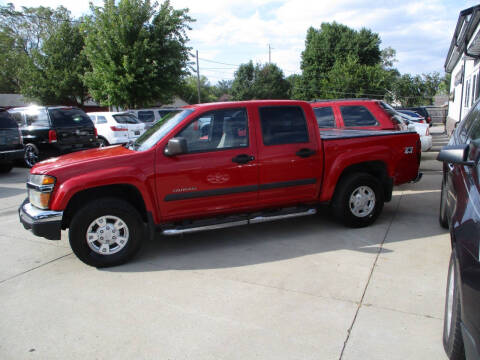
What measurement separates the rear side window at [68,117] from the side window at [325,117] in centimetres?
691

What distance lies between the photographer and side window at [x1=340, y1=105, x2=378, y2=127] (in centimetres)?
795

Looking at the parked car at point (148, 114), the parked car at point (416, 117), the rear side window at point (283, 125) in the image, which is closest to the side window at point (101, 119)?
the parked car at point (148, 114)

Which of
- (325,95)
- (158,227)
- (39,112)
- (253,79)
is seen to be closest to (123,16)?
(39,112)

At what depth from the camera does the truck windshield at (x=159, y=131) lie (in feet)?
15.2

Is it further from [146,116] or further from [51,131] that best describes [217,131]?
[146,116]

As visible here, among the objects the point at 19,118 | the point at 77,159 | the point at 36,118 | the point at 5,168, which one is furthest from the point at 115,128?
the point at 77,159

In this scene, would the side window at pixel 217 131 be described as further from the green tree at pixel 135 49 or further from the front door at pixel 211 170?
the green tree at pixel 135 49

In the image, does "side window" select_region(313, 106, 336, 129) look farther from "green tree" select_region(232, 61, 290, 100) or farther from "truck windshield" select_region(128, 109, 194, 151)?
"green tree" select_region(232, 61, 290, 100)

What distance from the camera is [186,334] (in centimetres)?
311

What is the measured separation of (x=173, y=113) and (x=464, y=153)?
3.56 m

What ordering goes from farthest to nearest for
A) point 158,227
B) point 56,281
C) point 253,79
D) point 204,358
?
point 253,79
point 158,227
point 56,281
point 204,358

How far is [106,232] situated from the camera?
171 inches

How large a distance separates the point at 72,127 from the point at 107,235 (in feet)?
25.8

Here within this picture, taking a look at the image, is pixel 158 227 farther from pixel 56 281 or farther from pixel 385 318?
pixel 385 318
